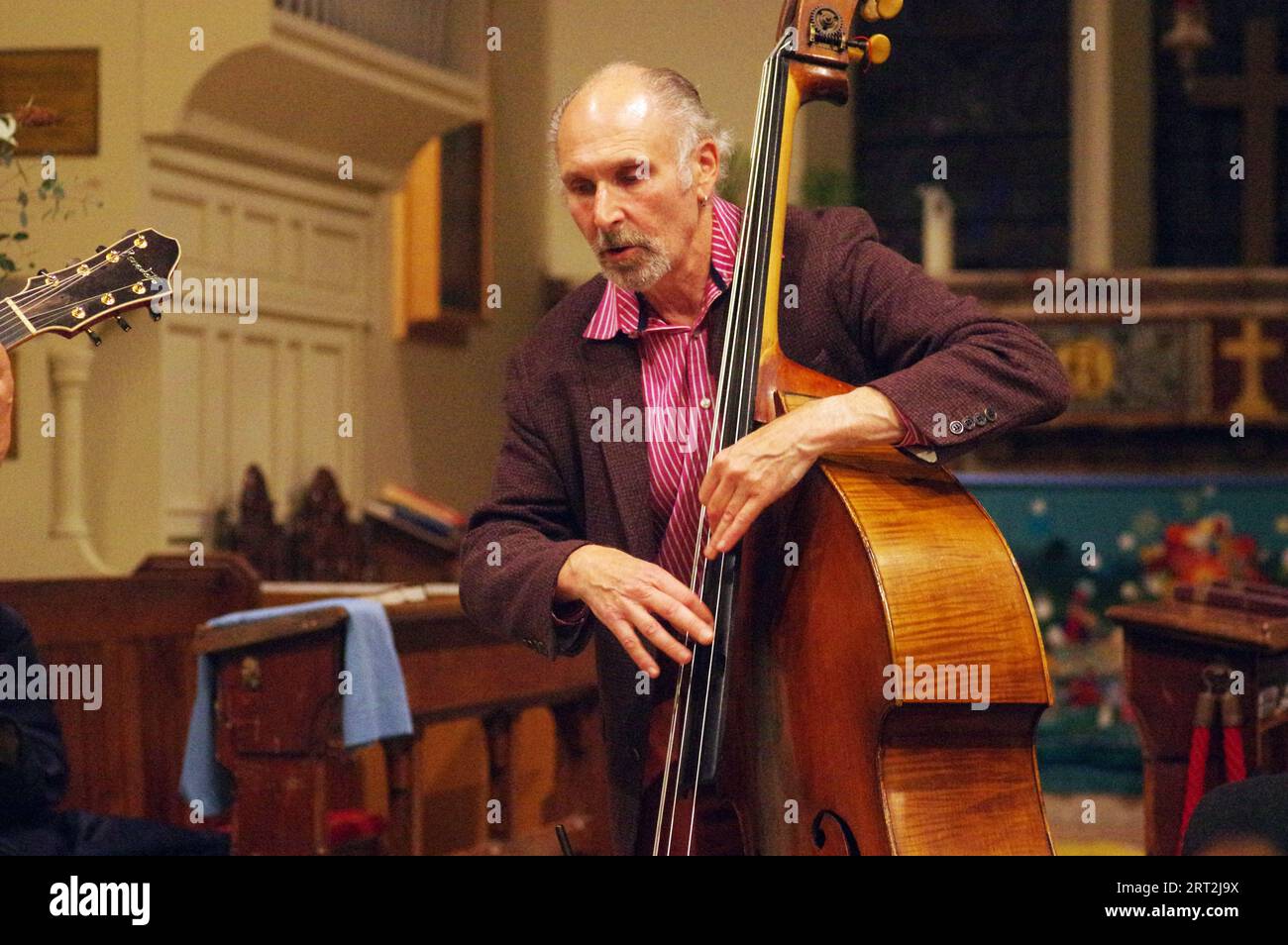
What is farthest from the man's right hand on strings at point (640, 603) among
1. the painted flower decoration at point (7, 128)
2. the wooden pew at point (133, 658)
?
the wooden pew at point (133, 658)

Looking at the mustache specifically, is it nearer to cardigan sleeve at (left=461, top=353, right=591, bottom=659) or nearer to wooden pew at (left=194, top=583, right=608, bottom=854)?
cardigan sleeve at (left=461, top=353, right=591, bottom=659)

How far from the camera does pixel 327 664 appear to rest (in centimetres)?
359

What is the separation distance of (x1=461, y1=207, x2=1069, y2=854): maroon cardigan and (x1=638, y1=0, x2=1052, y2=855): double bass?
0.29 feet

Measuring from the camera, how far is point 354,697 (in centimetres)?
Answer: 361

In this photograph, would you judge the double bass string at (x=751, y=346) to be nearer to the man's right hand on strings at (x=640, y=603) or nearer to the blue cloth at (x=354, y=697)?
the man's right hand on strings at (x=640, y=603)

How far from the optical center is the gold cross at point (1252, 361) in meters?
7.20

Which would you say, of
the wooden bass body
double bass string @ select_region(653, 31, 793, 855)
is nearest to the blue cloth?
double bass string @ select_region(653, 31, 793, 855)

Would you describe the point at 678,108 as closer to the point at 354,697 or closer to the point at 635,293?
the point at 635,293

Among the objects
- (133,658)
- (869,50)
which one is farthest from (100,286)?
(133,658)

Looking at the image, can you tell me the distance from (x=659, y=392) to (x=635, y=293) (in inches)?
5.4

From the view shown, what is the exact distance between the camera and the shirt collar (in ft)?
7.43

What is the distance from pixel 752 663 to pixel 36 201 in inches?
134

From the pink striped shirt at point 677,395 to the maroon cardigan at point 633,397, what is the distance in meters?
0.02

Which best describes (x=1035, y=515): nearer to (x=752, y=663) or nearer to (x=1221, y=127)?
(x=1221, y=127)
